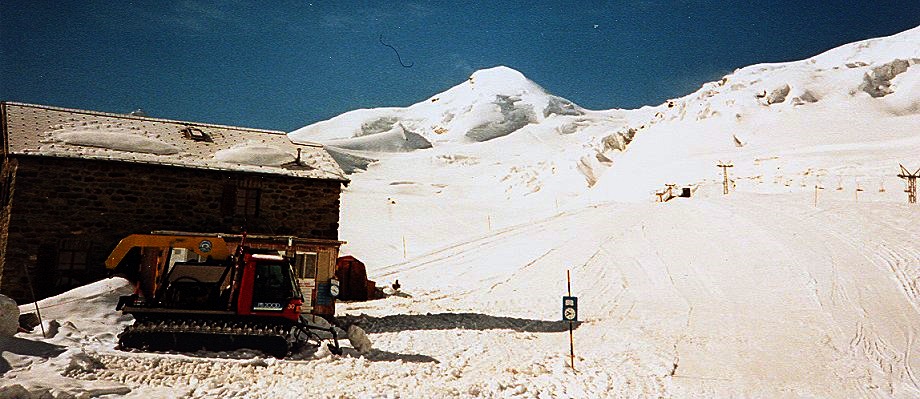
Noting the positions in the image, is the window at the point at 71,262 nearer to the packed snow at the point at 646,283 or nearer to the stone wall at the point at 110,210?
the stone wall at the point at 110,210

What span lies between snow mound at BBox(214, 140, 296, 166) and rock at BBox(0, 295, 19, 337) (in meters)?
10.2

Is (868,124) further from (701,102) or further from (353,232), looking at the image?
(353,232)

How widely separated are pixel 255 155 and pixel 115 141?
395 cm

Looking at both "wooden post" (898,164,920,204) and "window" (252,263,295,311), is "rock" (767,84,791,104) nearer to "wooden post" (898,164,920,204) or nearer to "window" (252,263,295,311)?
"wooden post" (898,164,920,204)

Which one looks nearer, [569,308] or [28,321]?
[28,321]

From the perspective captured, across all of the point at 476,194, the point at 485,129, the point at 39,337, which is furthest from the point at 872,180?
the point at 485,129

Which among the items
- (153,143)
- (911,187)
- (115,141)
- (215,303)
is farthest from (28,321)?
(911,187)

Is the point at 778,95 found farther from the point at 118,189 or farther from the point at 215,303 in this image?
the point at 215,303

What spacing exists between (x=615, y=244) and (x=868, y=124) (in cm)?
3838

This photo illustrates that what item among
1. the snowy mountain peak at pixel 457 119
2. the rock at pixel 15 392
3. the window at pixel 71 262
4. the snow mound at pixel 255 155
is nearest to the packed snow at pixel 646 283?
the rock at pixel 15 392

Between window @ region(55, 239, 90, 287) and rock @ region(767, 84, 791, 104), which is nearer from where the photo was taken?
window @ region(55, 239, 90, 287)

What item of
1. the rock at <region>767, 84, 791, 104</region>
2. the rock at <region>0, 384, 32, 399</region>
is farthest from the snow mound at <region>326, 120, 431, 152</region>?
the rock at <region>0, 384, 32, 399</region>

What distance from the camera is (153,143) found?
19.7m

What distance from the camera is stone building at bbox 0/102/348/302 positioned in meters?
17.5
